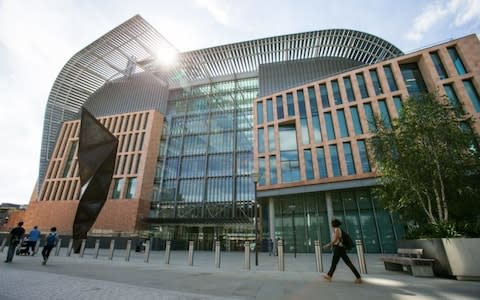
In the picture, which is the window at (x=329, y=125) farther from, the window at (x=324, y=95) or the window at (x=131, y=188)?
the window at (x=131, y=188)

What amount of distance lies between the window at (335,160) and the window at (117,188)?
28250 millimetres

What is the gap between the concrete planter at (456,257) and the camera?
18.6ft

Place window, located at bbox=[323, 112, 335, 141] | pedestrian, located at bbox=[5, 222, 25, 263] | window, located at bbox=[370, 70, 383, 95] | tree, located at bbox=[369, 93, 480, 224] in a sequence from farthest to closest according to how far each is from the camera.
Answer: window, located at bbox=[323, 112, 335, 141] → window, located at bbox=[370, 70, 383, 95] → tree, located at bbox=[369, 93, 480, 224] → pedestrian, located at bbox=[5, 222, 25, 263]

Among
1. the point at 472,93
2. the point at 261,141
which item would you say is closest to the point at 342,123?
the point at 261,141

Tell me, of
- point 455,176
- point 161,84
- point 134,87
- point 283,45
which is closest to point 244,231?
point 455,176

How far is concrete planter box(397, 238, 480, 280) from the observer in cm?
568

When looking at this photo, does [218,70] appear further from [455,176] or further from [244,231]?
[455,176]

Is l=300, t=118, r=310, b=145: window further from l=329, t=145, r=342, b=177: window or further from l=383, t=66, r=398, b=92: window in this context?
l=383, t=66, r=398, b=92: window

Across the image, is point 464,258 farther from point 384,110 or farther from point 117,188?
point 117,188

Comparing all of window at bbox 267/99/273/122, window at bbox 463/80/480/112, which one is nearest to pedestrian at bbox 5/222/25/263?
window at bbox 267/99/273/122

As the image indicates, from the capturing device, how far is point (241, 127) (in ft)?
114

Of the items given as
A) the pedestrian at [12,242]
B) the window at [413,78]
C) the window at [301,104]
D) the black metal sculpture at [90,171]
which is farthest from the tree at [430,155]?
the pedestrian at [12,242]

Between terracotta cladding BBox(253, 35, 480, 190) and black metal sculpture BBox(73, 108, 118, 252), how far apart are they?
1319 cm

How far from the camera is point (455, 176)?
8398mm
